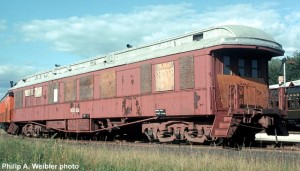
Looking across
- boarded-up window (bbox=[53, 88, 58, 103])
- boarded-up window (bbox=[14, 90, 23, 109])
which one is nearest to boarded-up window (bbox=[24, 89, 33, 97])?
boarded-up window (bbox=[14, 90, 23, 109])

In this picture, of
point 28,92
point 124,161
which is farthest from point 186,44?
point 28,92

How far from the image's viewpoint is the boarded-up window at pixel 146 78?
1644 cm

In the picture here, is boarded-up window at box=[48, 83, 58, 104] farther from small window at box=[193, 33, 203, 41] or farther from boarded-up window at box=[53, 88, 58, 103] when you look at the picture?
small window at box=[193, 33, 203, 41]

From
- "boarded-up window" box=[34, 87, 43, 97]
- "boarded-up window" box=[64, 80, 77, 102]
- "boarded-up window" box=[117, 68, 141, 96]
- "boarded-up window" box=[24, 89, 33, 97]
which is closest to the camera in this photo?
"boarded-up window" box=[117, 68, 141, 96]

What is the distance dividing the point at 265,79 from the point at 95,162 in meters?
8.91

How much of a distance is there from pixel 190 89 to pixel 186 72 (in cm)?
66

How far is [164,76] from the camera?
15.8m

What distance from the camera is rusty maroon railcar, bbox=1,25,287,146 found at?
14.1 m

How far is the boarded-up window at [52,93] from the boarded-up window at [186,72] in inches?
417

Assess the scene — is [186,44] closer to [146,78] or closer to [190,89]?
[190,89]

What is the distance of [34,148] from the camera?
35.6 feet

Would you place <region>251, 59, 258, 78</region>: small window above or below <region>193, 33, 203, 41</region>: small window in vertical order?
below

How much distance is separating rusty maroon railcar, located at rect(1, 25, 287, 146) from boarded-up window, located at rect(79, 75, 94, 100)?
5cm

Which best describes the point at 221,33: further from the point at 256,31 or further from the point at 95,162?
the point at 95,162
